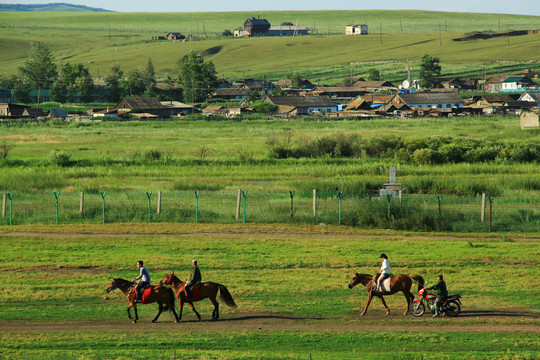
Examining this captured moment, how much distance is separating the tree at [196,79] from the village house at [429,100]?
50.2 metres

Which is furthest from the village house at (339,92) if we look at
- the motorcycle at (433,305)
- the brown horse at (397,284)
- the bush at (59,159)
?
the motorcycle at (433,305)

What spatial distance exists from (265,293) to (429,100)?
402 ft

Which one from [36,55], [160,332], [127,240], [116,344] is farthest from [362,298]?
[36,55]

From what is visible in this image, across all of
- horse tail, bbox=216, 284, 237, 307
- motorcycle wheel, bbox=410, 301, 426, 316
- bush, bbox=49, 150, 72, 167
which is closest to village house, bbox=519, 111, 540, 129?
bush, bbox=49, 150, 72, 167

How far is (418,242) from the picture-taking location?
105 ft

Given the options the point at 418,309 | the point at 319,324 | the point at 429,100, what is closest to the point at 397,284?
the point at 418,309

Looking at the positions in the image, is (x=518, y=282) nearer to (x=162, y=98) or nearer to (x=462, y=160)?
(x=462, y=160)

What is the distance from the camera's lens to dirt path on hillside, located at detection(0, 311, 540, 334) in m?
18.7

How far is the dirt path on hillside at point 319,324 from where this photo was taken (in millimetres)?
18719

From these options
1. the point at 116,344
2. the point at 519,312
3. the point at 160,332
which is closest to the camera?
the point at 116,344

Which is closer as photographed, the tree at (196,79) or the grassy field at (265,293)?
the grassy field at (265,293)

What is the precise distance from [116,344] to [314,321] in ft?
18.5

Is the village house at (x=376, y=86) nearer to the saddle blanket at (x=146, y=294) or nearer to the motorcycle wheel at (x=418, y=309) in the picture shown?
the motorcycle wheel at (x=418, y=309)

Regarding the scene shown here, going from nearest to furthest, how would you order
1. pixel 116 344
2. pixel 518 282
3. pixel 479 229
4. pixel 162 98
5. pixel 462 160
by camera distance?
pixel 116 344
pixel 518 282
pixel 479 229
pixel 462 160
pixel 162 98
